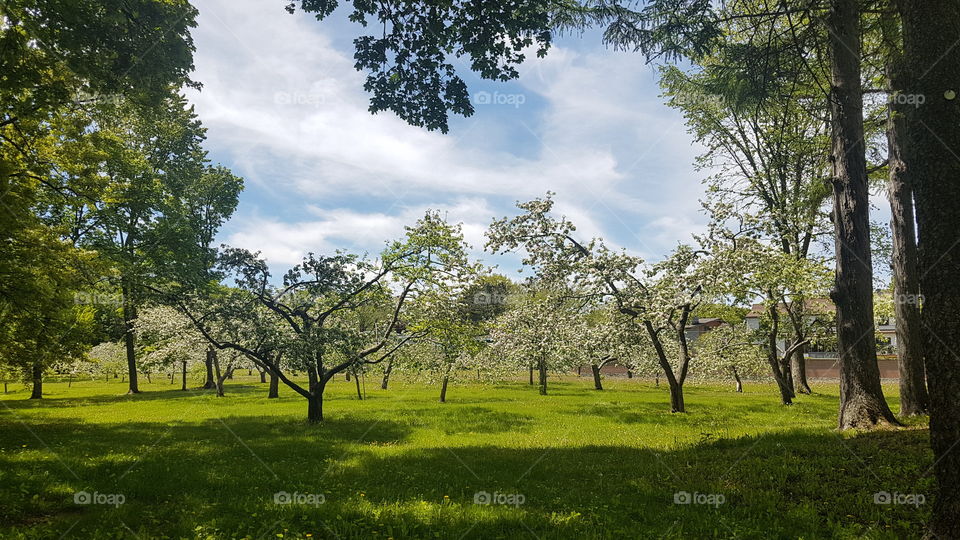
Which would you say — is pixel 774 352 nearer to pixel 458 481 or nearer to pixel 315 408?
pixel 458 481

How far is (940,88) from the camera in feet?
17.3

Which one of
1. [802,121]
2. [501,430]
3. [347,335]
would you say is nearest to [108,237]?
[347,335]

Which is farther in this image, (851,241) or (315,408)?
(315,408)

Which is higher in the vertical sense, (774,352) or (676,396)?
(774,352)

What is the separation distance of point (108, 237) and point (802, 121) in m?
41.2

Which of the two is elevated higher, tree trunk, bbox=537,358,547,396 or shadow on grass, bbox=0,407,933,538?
shadow on grass, bbox=0,407,933,538

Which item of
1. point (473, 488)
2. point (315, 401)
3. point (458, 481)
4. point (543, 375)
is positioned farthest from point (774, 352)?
point (315, 401)

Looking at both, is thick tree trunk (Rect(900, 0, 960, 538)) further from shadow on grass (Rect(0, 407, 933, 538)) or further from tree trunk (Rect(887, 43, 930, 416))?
tree trunk (Rect(887, 43, 930, 416))

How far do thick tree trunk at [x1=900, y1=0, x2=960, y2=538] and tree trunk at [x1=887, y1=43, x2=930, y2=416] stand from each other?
9096 mm

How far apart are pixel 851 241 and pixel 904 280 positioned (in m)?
3.13

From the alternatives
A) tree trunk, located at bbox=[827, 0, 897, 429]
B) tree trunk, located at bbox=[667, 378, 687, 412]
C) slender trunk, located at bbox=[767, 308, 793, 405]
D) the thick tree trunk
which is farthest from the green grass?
slender trunk, located at bbox=[767, 308, 793, 405]

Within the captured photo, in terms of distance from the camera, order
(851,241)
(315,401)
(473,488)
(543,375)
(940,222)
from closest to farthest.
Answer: (940,222) → (473,488) → (851,241) → (315,401) → (543,375)

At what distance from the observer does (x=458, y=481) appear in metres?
9.46

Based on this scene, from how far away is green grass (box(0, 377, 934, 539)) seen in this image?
21.6 feet
